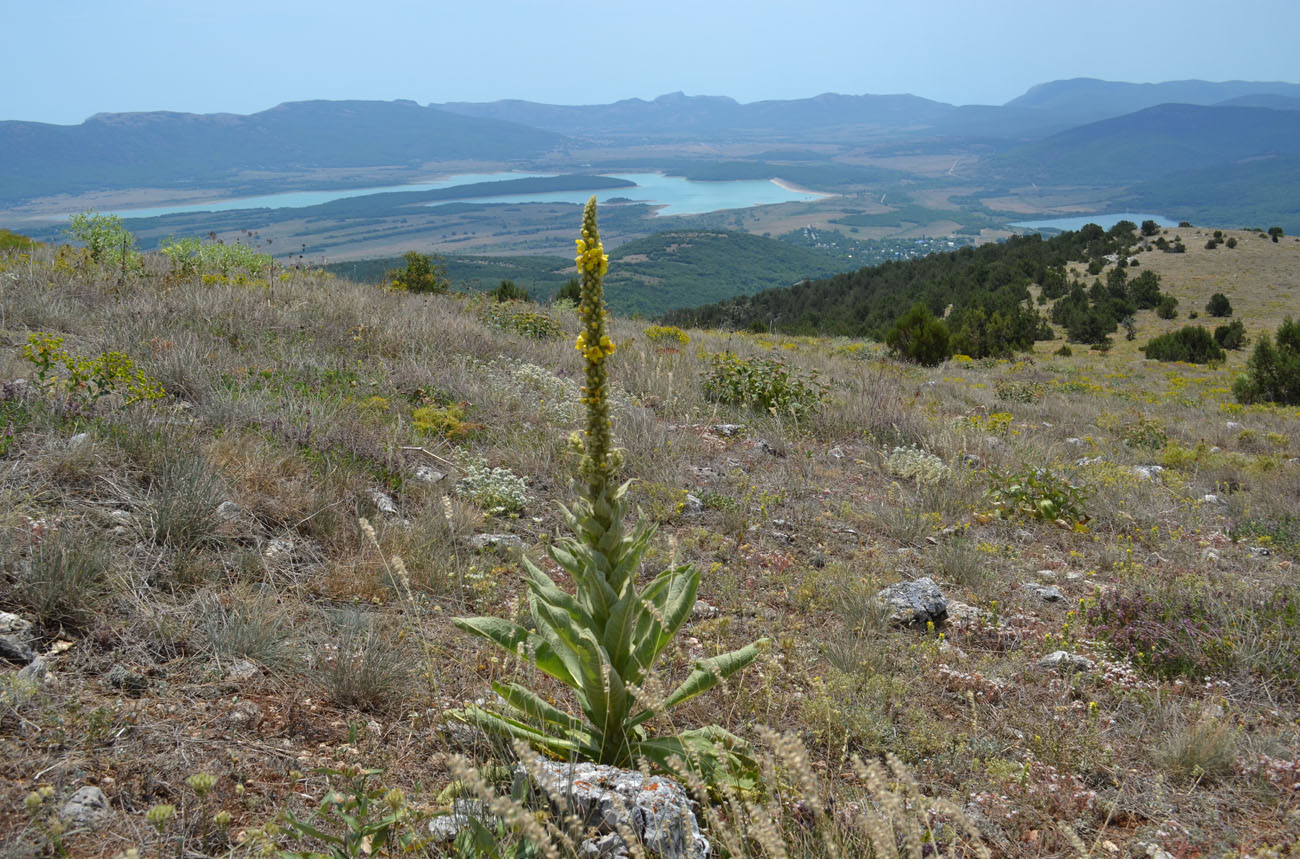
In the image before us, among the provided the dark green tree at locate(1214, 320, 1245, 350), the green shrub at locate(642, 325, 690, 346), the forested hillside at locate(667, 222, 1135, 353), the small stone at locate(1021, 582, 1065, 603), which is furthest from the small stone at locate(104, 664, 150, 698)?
the dark green tree at locate(1214, 320, 1245, 350)

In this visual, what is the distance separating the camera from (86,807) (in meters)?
1.93

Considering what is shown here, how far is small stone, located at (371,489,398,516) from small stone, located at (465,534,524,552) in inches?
23.1

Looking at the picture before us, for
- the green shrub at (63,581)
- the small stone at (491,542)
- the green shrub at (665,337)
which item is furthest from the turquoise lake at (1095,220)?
the green shrub at (63,581)

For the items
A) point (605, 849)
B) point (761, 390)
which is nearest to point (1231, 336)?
point (761, 390)

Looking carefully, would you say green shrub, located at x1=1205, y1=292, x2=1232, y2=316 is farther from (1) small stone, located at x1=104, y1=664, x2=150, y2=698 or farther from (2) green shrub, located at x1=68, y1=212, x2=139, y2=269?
(1) small stone, located at x1=104, y1=664, x2=150, y2=698

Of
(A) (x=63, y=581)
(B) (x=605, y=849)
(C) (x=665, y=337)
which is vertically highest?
(C) (x=665, y=337)

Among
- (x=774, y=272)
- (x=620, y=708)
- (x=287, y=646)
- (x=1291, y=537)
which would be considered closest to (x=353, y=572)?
(x=287, y=646)

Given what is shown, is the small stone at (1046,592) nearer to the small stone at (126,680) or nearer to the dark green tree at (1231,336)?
the small stone at (126,680)

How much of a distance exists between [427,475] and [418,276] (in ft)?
36.0

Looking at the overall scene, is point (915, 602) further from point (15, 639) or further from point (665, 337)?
point (665, 337)

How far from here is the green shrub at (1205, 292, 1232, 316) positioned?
30.5 metres

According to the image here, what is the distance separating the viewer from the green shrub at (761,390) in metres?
7.86

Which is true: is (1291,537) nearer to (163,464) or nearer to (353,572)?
(353,572)

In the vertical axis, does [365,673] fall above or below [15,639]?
below
